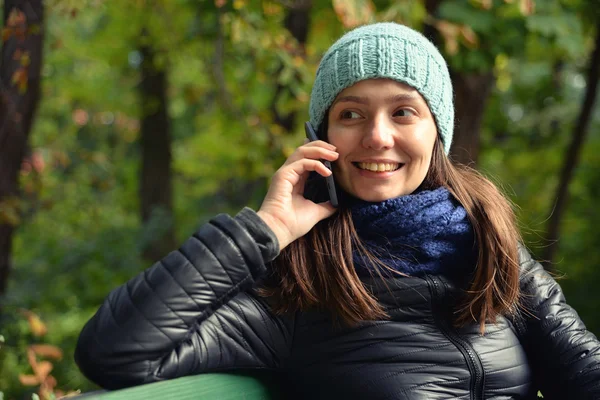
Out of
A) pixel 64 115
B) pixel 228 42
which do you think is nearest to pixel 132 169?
pixel 64 115

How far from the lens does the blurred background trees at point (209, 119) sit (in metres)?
4.53

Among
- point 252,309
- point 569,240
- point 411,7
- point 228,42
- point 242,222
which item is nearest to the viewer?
point 242,222

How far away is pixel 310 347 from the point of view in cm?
216

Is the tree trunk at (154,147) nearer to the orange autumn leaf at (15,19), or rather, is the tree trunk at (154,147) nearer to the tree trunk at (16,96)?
the tree trunk at (16,96)

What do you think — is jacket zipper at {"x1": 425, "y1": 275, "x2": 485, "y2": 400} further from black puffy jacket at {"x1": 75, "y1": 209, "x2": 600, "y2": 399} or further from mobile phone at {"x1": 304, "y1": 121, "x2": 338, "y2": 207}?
mobile phone at {"x1": 304, "y1": 121, "x2": 338, "y2": 207}

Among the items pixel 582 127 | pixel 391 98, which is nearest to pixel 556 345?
pixel 391 98

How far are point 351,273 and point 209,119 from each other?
6.86m

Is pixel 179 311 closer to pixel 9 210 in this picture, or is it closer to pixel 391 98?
pixel 391 98

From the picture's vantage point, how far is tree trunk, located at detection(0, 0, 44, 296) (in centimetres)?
410

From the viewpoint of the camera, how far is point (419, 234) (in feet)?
7.23

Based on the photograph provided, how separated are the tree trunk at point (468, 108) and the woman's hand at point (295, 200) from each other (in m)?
3.11

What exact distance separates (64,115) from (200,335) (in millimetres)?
14327

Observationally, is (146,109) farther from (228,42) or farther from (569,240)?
(569,240)

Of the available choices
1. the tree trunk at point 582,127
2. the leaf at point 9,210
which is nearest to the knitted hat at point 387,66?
the leaf at point 9,210
